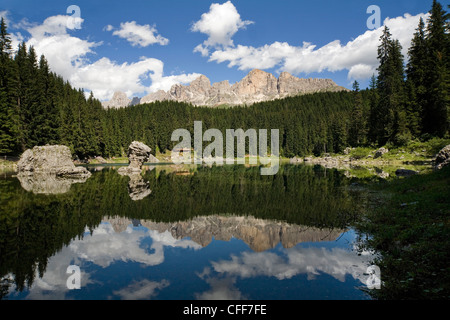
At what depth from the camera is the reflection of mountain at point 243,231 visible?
40.3 ft

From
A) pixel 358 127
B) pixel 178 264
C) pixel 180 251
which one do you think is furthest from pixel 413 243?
pixel 358 127

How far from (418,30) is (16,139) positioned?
92537 millimetres

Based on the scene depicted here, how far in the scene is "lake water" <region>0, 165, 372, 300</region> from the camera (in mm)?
7535

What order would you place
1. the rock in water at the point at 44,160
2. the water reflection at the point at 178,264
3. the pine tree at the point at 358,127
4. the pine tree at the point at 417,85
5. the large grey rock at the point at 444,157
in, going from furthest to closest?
the pine tree at the point at 358,127, the pine tree at the point at 417,85, the rock in water at the point at 44,160, the large grey rock at the point at 444,157, the water reflection at the point at 178,264

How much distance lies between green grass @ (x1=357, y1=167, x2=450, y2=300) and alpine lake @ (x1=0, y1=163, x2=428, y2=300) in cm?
71

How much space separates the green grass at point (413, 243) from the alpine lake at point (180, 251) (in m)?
0.71

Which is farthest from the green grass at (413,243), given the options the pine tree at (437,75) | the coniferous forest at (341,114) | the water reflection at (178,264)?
the coniferous forest at (341,114)

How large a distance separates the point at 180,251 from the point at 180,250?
13cm

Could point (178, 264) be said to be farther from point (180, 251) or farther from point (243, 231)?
point (243, 231)

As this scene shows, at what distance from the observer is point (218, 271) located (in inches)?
352

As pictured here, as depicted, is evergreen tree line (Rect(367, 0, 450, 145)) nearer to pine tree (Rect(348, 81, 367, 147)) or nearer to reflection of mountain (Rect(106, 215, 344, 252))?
pine tree (Rect(348, 81, 367, 147))

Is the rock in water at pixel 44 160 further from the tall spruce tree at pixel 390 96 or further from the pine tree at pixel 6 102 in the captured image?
the tall spruce tree at pixel 390 96
